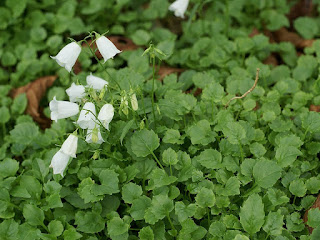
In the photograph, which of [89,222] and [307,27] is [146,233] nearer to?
[89,222]

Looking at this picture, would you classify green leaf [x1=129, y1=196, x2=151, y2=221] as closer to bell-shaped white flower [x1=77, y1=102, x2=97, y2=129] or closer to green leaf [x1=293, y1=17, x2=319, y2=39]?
bell-shaped white flower [x1=77, y1=102, x2=97, y2=129]

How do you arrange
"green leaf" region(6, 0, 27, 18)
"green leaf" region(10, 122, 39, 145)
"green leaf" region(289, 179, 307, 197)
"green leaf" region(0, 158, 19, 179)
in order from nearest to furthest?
"green leaf" region(289, 179, 307, 197), "green leaf" region(0, 158, 19, 179), "green leaf" region(10, 122, 39, 145), "green leaf" region(6, 0, 27, 18)

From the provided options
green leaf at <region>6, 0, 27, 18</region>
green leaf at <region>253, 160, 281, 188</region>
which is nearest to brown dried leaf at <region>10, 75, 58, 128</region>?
green leaf at <region>6, 0, 27, 18</region>

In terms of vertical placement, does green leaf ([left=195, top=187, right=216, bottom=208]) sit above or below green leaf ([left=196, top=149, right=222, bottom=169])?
below

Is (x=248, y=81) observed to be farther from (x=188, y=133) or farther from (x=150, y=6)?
(x=150, y=6)

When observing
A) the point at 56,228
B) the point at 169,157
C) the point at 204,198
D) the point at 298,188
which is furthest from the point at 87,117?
the point at 298,188

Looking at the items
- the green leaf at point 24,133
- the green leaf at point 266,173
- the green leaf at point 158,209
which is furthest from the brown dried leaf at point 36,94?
the green leaf at point 266,173

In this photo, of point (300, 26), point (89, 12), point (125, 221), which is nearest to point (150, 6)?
point (89, 12)
